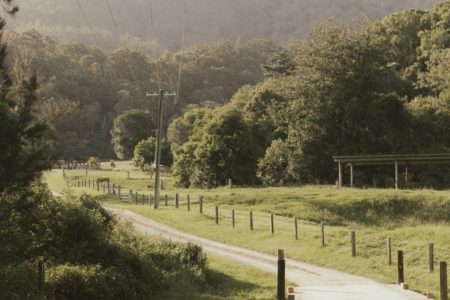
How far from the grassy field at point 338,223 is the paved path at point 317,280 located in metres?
1.07

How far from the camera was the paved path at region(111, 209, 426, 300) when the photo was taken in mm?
18078

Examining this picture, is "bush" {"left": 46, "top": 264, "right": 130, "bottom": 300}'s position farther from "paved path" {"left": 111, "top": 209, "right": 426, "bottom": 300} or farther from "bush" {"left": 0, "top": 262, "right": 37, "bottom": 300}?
"paved path" {"left": 111, "top": 209, "right": 426, "bottom": 300}

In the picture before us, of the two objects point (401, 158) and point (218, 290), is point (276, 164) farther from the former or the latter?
point (218, 290)

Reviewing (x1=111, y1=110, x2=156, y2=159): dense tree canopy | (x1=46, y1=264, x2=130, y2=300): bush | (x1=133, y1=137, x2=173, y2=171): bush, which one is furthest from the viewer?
(x1=111, y1=110, x2=156, y2=159): dense tree canopy

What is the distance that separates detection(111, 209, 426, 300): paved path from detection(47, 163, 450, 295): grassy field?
1.07 metres

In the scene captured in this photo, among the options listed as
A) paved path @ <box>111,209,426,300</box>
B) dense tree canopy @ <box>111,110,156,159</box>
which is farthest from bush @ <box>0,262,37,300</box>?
dense tree canopy @ <box>111,110,156,159</box>

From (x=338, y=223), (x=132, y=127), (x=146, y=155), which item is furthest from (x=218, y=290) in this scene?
(x=132, y=127)

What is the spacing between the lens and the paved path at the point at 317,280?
1808cm

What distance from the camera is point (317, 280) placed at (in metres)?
21.5

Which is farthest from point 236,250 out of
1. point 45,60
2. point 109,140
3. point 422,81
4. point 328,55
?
point 45,60

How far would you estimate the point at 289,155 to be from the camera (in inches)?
2339

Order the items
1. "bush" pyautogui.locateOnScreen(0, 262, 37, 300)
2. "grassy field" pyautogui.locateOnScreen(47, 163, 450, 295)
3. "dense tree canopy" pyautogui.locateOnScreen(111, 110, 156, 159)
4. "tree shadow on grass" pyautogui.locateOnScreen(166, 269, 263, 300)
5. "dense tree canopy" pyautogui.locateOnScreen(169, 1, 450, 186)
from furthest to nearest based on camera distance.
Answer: "dense tree canopy" pyautogui.locateOnScreen(111, 110, 156, 159), "dense tree canopy" pyautogui.locateOnScreen(169, 1, 450, 186), "grassy field" pyautogui.locateOnScreen(47, 163, 450, 295), "tree shadow on grass" pyautogui.locateOnScreen(166, 269, 263, 300), "bush" pyautogui.locateOnScreen(0, 262, 37, 300)

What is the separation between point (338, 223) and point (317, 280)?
649 inches

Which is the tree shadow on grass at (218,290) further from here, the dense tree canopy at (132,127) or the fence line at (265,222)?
the dense tree canopy at (132,127)
